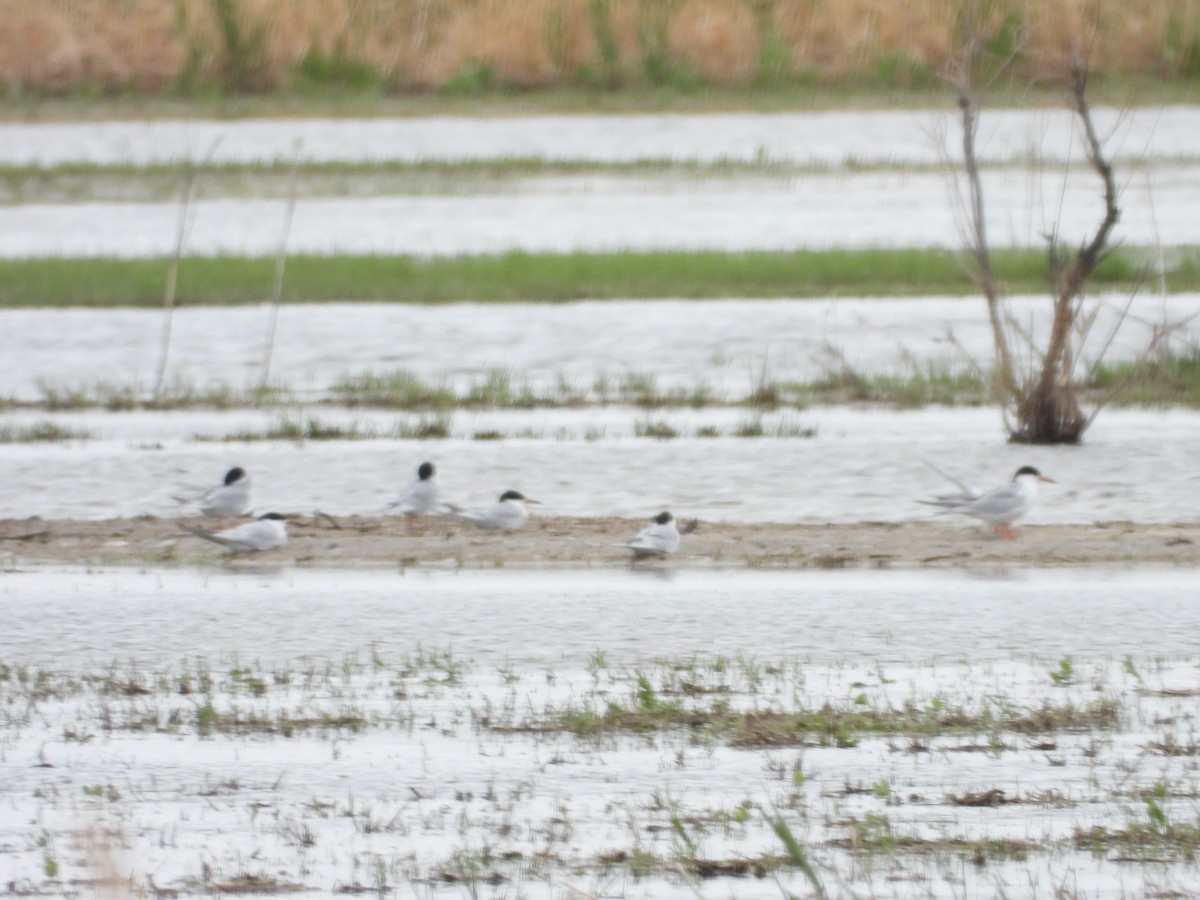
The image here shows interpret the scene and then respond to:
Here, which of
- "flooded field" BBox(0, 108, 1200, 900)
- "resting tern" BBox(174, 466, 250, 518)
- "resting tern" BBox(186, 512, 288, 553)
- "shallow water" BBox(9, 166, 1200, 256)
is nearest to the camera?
"flooded field" BBox(0, 108, 1200, 900)

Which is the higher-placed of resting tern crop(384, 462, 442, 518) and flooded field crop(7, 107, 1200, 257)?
flooded field crop(7, 107, 1200, 257)

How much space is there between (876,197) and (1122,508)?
15.7 m

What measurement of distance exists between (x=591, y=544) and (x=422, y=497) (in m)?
0.96

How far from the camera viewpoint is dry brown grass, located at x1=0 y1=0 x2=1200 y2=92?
33.1 m

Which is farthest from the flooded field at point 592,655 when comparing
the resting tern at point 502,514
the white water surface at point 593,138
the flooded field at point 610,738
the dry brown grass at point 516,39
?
the dry brown grass at point 516,39

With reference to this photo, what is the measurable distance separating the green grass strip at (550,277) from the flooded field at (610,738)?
11.7 m

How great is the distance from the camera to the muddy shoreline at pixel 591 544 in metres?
10.0

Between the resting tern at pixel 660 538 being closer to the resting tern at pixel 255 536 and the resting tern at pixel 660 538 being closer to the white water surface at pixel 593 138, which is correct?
the resting tern at pixel 255 536

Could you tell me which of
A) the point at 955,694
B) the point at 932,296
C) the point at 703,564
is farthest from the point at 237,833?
the point at 932,296

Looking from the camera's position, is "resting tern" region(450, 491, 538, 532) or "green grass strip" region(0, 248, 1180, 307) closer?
"resting tern" region(450, 491, 538, 532)

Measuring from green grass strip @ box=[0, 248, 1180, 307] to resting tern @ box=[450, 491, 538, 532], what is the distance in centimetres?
1005

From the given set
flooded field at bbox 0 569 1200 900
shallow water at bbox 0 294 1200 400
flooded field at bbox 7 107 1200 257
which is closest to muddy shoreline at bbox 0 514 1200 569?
flooded field at bbox 0 569 1200 900

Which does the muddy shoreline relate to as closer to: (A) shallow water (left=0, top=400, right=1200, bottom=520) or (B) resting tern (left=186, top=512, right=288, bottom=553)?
(B) resting tern (left=186, top=512, right=288, bottom=553)

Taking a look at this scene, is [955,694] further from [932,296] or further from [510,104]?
[510,104]
